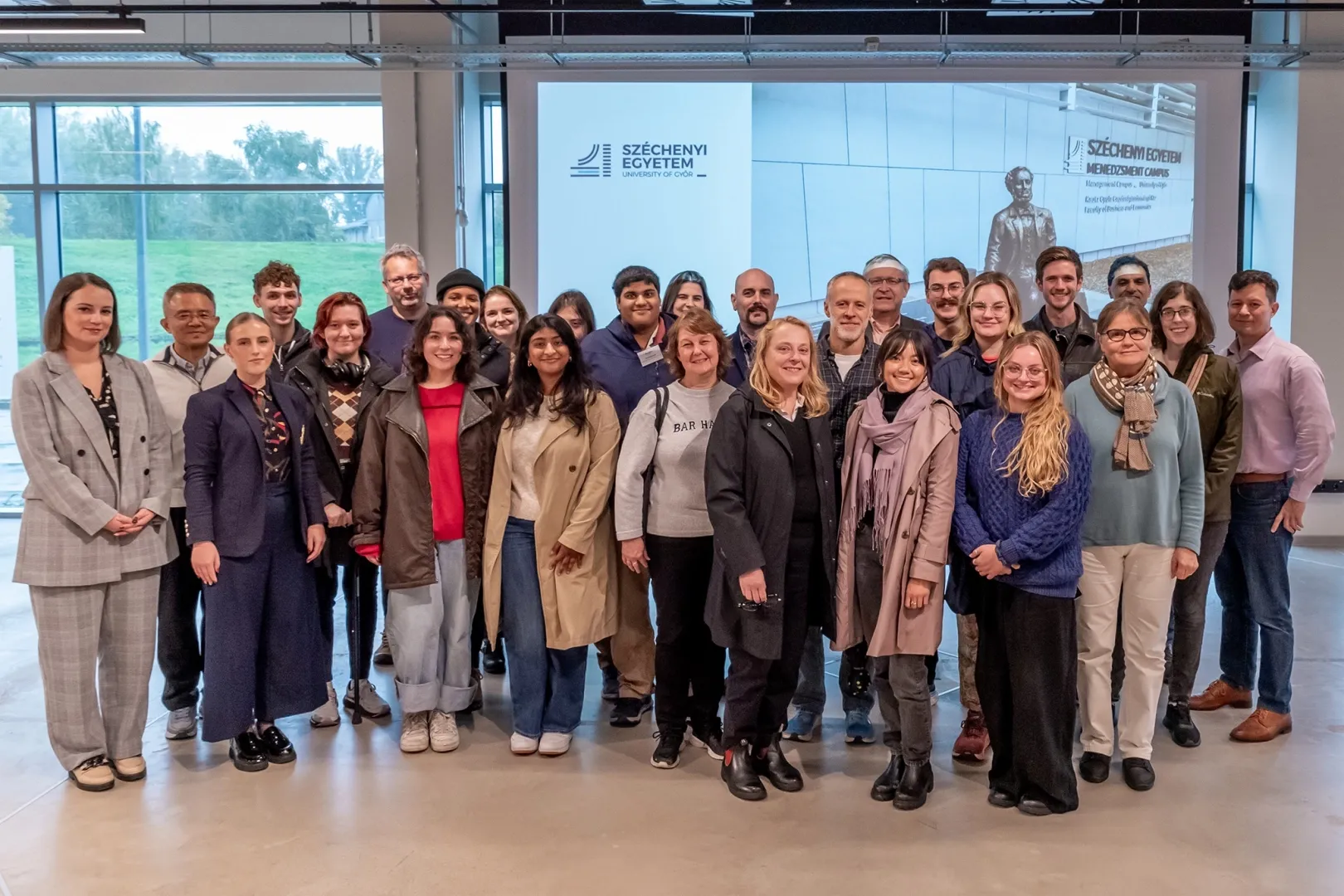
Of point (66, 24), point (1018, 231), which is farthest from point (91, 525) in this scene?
point (1018, 231)

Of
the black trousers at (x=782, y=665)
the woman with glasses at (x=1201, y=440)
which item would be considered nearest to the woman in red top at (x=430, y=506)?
the black trousers at (x=782, y=665)

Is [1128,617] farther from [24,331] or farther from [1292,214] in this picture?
[24,331]

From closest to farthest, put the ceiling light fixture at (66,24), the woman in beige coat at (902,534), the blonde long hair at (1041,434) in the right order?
the blonde long hair at (1041,434)
the woman in beige coat at (902,534)
the ceiling light fixture at (66,24)

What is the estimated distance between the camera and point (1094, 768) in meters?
3.58

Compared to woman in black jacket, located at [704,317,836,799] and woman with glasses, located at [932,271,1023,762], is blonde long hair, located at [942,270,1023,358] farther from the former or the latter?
woman in black jacket, located at [704,317,836,799]

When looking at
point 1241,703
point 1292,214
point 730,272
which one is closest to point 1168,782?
point 1241,703

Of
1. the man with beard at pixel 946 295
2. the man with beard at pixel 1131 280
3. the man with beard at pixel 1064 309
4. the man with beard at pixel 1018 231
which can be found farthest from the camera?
the man with beard at pixel 1018 231

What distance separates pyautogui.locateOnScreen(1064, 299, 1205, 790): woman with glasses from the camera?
11.2ft

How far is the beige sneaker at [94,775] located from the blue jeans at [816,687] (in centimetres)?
230

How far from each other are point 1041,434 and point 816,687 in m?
1.32

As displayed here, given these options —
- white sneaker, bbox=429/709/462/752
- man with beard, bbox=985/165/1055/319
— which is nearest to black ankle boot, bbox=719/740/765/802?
white sneaker, bbox=429/709/462/752

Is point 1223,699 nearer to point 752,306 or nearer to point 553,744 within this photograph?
point 752,306

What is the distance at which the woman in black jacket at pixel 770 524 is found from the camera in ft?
10.9

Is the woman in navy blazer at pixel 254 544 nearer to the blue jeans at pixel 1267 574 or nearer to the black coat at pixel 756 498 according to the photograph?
the black coat at pixel 756 498
